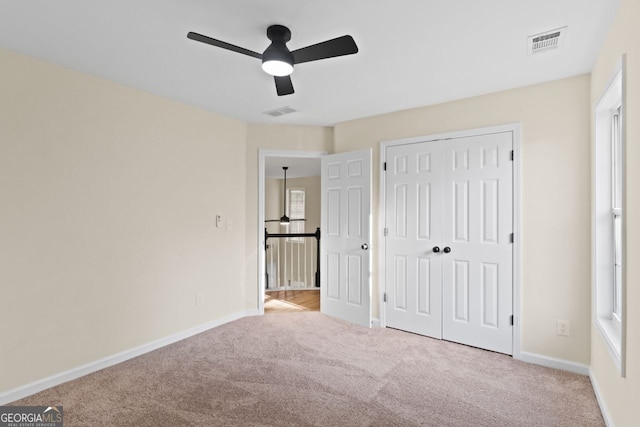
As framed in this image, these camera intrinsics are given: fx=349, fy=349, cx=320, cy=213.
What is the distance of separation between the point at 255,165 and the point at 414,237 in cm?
219

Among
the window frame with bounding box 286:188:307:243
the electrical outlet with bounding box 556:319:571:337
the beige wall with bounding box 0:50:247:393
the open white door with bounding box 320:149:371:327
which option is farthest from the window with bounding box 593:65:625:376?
the window frame with bounding box 286:188:307:243

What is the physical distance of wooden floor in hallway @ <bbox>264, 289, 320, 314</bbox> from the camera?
4.79 meters

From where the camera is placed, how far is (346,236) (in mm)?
4258

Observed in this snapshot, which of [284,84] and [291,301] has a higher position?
[284,84]

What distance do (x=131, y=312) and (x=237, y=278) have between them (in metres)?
1.37

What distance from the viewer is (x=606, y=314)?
8.22 feet

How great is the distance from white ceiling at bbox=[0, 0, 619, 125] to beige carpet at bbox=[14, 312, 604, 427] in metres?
2.45

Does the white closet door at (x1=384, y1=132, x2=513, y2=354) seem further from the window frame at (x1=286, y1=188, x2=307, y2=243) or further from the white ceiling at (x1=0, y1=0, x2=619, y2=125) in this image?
the window frame at (x1=286, y1=188, x2=307, y2=243)

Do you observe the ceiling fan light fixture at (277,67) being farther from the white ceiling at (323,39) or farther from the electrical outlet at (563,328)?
the electrical outlet at (563,328)

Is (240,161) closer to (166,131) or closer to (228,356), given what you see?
(166,131)

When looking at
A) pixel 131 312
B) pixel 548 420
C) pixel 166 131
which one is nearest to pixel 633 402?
pixel 548 420

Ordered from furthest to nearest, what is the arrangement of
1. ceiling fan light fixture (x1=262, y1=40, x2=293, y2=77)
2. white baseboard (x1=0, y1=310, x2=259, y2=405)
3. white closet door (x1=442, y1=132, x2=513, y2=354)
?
1. white closet door (x1=442, y1=132, x2=513, y2=354)
2. white baseboard (x1=0, y1=310, x2=259, y2=405)
3. ceiling fan light fixture (x1=262, y1=40, x2=293, y2=77)

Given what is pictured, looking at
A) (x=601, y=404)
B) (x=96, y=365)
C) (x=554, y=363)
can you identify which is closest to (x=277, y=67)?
(x=96, y=365)

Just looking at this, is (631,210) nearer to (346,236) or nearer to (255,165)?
(346,236)
